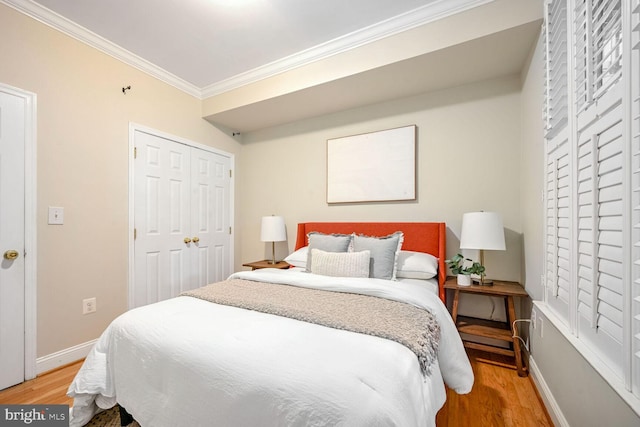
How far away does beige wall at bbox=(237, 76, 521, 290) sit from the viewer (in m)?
2.37

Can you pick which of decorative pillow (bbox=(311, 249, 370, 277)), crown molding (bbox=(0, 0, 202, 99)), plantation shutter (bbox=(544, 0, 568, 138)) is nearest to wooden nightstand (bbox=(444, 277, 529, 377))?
decorative pillow (bbox=(311, 249, 370, 277))

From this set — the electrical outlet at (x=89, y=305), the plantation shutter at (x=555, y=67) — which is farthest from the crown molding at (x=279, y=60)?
the electrical outlet at (x=89, y=305)

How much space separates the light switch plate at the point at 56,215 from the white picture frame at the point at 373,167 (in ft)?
7.79

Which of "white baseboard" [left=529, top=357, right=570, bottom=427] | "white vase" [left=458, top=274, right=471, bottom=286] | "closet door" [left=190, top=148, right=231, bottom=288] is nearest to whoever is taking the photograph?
"white baseboard" [left=529, top=357, right=570, bottom=427]

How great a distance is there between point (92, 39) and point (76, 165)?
3.52 ft

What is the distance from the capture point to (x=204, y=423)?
961 mm

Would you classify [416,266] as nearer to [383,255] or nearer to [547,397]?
[383,255]

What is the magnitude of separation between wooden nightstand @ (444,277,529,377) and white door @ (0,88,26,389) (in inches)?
124

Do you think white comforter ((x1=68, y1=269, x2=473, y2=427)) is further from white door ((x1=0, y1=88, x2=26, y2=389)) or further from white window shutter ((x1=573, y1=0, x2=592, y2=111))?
white window shutter ((x1=573, y1=0, x2=592, y2=111))

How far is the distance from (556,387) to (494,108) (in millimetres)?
2140

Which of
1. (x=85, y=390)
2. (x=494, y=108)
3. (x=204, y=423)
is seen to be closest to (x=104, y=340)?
(x=85, y=390)

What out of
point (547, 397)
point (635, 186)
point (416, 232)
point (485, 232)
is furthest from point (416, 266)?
point (635, 186)

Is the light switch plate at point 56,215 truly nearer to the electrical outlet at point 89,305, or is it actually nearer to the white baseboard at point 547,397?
the electrical outlet at point 89,305

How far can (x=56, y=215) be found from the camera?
2.07 meters
